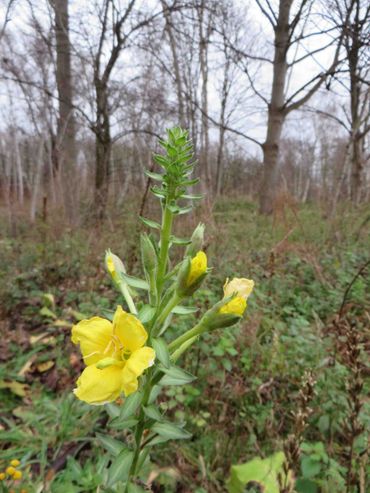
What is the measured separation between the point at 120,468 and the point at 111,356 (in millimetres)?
339

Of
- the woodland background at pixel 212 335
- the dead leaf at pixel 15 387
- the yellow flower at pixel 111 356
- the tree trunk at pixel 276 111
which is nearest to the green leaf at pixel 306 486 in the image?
the woodland background at pixel 212 335

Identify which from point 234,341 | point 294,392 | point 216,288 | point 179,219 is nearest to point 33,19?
point 179,219

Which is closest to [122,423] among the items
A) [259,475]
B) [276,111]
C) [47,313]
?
[259,475]

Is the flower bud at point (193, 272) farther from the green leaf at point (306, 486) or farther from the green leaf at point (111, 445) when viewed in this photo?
the green leaf at point (306, 486)

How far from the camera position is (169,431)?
36.5 inches

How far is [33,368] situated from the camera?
2.65 metres

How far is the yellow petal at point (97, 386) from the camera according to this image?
71 cm

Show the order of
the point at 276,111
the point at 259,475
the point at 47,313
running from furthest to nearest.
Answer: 1. the point at 276,111
2. the point at 47,313
3. the point at 259,475

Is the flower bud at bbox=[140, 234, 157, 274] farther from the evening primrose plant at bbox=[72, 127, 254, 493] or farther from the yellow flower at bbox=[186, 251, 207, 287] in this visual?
the yellow flower at bbox=[186, 251, 207, 287]

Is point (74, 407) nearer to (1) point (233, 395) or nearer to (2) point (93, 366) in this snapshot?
(1) point (233, 395)

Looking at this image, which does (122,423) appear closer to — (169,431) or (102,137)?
(169,431)

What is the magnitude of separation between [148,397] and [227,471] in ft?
3.91

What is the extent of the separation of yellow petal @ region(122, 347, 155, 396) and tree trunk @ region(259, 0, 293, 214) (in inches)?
311

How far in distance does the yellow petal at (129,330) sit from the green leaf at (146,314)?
0.05 meters
